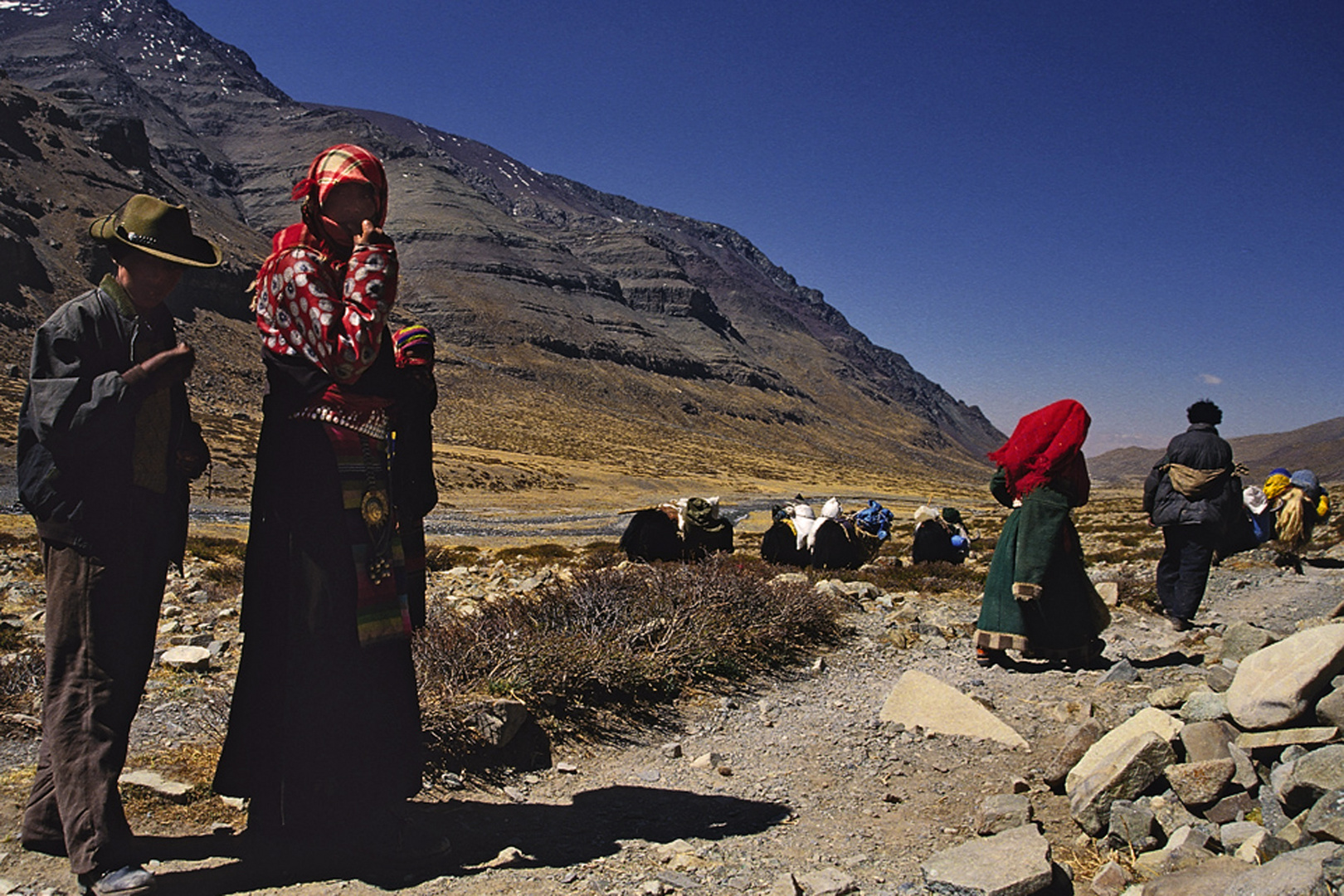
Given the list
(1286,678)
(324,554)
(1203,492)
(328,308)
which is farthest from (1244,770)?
(1203,492)

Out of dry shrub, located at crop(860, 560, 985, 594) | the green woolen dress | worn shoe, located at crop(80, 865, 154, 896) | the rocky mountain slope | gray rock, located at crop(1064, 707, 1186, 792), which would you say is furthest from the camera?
the rocky mountain slope

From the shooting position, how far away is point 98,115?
9075 cm

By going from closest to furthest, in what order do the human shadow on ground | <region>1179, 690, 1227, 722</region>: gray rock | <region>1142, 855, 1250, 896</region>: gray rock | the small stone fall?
<region>1142, 855, 1250, 896</region>: gray rock < the human shadow on ground < <region>1179, 690, 1227, 722</region>: gray rock < the small stone

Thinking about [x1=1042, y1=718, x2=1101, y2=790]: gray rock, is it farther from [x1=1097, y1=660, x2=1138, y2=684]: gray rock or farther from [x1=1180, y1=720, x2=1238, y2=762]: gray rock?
[x1=1097, y1=660, x2=1138, y2=684]: gray rock

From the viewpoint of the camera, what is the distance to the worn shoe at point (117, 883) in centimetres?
252

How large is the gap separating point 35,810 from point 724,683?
→ 145 inches

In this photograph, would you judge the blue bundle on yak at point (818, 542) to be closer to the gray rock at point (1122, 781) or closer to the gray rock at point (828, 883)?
the gray rock at point (1122, 781)

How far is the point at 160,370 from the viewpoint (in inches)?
108

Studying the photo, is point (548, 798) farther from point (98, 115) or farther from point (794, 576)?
point (98, 115)

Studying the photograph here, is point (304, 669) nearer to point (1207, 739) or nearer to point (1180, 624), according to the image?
point (1207, 739)

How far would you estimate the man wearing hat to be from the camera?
8.55 ft

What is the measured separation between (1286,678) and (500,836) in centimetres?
323

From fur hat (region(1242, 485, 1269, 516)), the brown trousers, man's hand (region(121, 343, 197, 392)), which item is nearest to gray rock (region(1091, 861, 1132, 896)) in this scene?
the brown trousers

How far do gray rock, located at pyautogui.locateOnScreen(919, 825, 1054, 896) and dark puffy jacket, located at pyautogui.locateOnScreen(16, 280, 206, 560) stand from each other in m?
2.88
